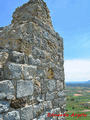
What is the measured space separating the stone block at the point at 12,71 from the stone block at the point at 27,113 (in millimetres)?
551

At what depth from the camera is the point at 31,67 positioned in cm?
249

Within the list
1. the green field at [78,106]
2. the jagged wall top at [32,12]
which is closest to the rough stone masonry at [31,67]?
the jagged wall top at [32,12]

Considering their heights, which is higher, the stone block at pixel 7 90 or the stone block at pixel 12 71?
the stone block at pixel 12 71

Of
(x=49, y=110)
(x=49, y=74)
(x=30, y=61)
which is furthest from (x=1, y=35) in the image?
(x=49, y=110)

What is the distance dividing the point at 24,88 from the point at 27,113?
421mm

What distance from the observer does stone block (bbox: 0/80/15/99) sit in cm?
196

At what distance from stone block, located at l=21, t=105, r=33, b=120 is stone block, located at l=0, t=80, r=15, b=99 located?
1.19 feet

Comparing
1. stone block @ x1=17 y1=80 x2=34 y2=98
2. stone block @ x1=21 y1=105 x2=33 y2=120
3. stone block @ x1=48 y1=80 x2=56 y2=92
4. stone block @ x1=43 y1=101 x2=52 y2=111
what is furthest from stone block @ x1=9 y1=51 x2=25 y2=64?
stone block @ x1=43 y1=101 x2=52 y2=111

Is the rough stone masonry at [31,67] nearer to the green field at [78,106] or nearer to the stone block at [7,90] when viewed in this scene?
the stone block at [7,90]

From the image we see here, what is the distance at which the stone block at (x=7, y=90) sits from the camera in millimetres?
1963

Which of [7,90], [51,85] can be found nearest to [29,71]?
[7,90]

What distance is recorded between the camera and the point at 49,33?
3.27m

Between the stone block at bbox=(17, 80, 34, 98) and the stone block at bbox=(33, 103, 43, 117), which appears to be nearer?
the stone block at bbox=(17, 80, 34, 98)

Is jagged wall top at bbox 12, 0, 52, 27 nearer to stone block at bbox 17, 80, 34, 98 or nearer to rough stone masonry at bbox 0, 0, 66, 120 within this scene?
rough stone masonry at bbox 0, 0, 66, 120
